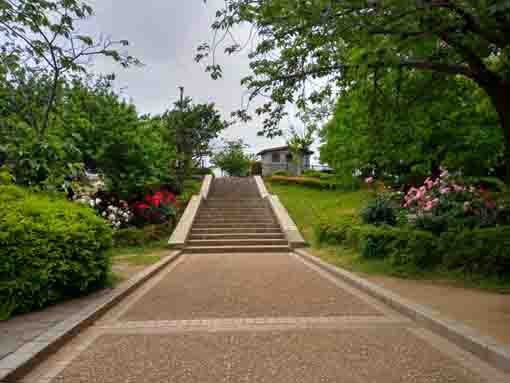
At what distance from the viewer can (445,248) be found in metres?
6.97

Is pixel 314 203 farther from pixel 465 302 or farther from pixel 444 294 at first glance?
pixel 465 302

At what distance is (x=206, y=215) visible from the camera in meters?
15.4

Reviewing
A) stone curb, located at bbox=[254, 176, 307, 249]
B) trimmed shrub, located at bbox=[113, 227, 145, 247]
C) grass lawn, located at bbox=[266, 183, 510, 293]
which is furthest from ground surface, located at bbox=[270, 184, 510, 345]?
trimmed shrub, located at bbox=[113, 227, 145, 247]

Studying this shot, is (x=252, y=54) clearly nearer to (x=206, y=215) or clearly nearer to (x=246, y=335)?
(x=246, y=335)

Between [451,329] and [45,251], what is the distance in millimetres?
5060

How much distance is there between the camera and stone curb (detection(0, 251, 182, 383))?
3.11 m

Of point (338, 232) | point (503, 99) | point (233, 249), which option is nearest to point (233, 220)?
point (233, 249)

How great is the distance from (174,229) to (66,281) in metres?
8.56

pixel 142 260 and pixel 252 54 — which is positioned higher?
pixel 252 54

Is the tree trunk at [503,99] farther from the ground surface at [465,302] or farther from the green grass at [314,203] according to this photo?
the green grass at [314,203]

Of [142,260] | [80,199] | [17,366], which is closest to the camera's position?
[17,366]

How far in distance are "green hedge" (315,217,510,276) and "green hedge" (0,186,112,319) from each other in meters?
5.70

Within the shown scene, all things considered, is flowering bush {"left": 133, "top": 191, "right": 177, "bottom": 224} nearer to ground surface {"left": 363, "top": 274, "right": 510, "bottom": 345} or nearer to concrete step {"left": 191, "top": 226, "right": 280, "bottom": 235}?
concrete step {"left": 191, "top": 226, "right": 280, "bottom": 235}

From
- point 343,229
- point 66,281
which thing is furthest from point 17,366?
point 343,229
